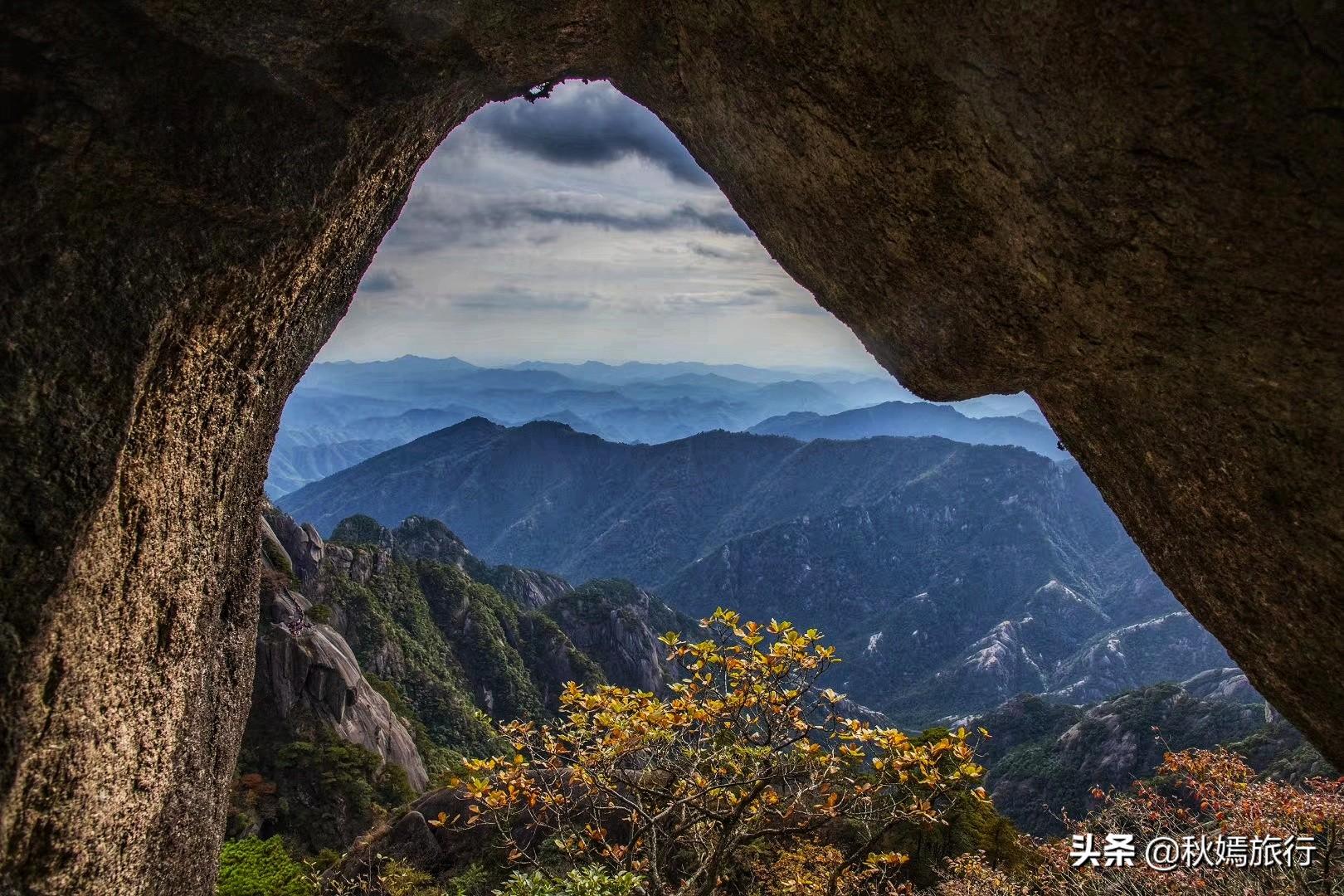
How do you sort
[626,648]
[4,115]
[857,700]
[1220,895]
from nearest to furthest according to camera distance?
[4,115] → [1220,895] → [626,648] → [857,700]

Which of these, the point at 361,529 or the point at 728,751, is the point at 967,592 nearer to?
the point at 361,529

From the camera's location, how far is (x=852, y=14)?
3.67 m

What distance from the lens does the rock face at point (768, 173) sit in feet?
9.77

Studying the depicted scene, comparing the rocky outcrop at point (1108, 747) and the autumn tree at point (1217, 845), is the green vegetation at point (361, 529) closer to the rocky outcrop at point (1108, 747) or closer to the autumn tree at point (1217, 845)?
the rocky outcrop at point (1108, 747)

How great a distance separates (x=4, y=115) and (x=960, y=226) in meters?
4.87

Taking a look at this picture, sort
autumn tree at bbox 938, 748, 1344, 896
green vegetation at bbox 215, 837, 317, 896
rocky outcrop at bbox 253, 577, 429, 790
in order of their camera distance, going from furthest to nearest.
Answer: rocky outcrop at bbox 253, 577, 429, 790, green vegetation at bbox 215, 837, 317, 896, autumn tree at bbox 938, 748, 1344, 896

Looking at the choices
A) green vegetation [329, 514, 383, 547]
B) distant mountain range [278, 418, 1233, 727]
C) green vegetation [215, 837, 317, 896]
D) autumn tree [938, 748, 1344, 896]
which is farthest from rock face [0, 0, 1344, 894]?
distant mountain range [278, 418, 1233, 727]

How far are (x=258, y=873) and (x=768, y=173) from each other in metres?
18.6

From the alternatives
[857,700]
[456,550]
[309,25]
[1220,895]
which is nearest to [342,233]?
[309,25]

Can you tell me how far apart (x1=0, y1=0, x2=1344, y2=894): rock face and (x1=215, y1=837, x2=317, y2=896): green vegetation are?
12935 mm

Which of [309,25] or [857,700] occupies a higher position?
[309,25]

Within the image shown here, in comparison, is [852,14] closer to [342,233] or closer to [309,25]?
[309,25]

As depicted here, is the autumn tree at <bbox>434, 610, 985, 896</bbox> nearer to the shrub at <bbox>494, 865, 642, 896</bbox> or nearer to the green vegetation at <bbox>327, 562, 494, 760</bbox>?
the shrub at <bbox>494, 865, 642, 896</bbox>

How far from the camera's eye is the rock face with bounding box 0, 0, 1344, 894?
9.77 ft
